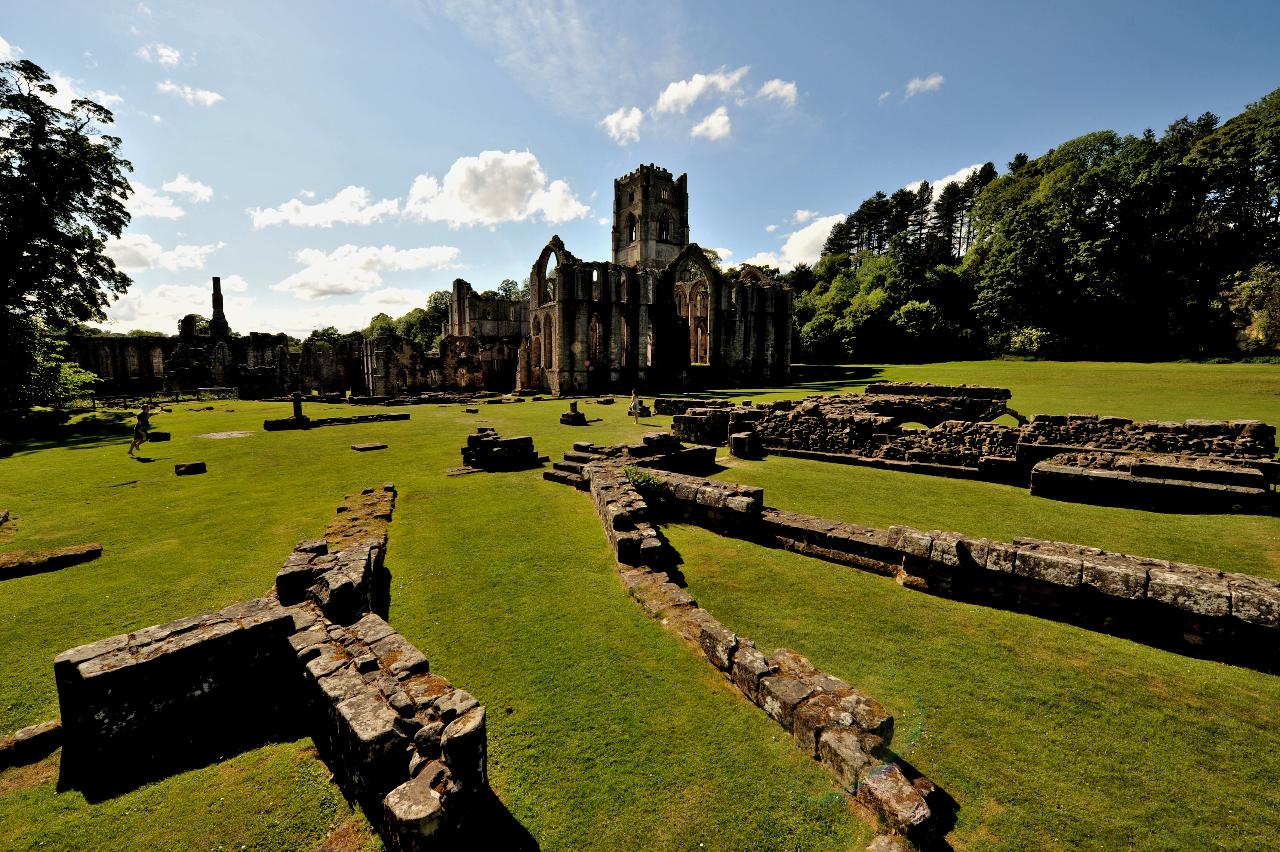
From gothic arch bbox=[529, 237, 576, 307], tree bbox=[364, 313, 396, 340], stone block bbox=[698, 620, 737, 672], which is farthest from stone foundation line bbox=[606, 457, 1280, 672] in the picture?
tree bbox=[364, 313, 396, 340]

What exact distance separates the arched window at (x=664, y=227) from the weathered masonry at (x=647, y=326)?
14626 millimetres

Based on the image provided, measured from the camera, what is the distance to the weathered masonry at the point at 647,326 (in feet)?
122

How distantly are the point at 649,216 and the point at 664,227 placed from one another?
110 inches

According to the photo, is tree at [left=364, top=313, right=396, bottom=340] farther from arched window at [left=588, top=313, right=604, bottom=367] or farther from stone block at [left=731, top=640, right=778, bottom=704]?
stone block at [left=731, top=640, right=778, bottom=704]

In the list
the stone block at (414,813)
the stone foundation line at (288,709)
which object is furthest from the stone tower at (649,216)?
the stone block at (414,813)

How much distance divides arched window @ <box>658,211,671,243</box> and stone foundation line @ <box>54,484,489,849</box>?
64.0 m

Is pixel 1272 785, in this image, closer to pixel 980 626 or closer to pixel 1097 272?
pixel 980 626

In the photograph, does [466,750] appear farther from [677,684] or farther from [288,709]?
[288,709]

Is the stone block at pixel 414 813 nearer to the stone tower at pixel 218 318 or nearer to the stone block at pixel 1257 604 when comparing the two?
the stone block at pixel 1257 604

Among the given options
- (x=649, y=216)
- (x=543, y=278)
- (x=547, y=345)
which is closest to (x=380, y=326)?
(x=649, y=216)

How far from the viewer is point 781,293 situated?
146 feet

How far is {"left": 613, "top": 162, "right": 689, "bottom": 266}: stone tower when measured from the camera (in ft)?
204

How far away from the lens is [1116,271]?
128ft

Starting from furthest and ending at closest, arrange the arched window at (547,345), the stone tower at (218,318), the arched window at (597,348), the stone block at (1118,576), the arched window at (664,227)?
the arched window at (664,227)
the stone tower at (218,318)
the arched window at (547,345)
the arched window at (597,348)
the stone block at (1118,576)
